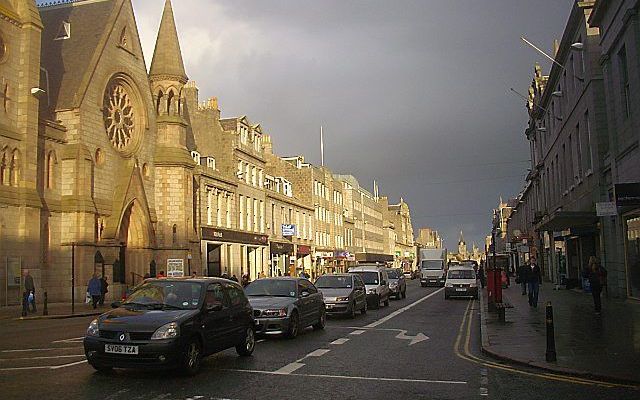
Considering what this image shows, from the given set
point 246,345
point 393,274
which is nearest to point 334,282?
point 246,345

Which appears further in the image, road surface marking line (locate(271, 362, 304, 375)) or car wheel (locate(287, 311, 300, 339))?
car wheel (locate(287, 311, 300, 339))

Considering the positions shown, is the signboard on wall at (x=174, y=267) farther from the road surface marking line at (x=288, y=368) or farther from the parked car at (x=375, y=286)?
the road surface marking line at (x=288, y=368)

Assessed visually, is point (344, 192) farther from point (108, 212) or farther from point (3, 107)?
point (3, 107)

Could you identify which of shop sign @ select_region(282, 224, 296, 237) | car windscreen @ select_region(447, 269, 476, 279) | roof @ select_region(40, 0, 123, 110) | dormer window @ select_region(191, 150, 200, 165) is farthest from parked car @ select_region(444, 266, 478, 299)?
shop sign @ select_region(282, 224, 296, 237)

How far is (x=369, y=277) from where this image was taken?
96.1 ft

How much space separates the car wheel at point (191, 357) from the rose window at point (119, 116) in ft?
102

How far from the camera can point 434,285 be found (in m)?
57.9

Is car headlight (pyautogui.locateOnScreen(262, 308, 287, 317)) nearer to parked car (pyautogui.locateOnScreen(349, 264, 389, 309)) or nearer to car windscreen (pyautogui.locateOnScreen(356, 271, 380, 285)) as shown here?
parked car (pyautogui.locateOnScreen(349, 264, 389, 309))


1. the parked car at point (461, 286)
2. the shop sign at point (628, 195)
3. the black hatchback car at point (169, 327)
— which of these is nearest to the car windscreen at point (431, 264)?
the parked car at point (461, 286)

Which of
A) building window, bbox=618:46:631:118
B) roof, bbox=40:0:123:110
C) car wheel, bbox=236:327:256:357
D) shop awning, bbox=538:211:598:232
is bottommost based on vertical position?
car wheel, bbox=236:327:256:357

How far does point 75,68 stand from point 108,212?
9073mm

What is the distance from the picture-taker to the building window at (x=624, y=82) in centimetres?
2344

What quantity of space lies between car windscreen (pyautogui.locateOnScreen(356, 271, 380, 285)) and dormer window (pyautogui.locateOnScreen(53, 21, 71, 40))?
25.5 metres

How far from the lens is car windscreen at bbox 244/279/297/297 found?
16.8m
